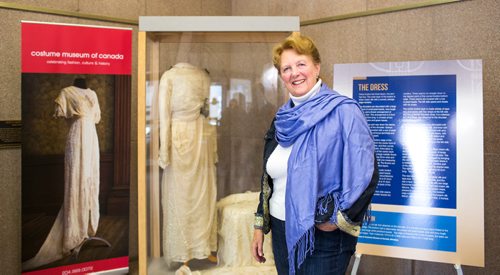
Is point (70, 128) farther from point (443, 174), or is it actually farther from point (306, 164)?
point (443, 174)

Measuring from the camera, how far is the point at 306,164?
1.34m

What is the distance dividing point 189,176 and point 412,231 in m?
1.38

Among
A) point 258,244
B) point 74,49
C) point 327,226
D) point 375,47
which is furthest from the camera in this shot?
point 375,47

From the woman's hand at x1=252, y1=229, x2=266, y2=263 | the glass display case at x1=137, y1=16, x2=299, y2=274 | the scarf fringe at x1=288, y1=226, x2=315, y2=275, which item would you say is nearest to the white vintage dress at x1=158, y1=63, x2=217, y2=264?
the glass display case at x1=137, y1=16, x2=299, y2=274

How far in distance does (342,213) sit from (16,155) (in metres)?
2.46

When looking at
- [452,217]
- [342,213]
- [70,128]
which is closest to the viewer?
[342,213]

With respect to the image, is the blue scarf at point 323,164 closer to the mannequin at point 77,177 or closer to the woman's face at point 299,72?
the woman's face at point 299,72

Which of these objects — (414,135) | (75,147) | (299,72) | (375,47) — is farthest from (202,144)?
(375,47)

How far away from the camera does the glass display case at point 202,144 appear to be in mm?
2398

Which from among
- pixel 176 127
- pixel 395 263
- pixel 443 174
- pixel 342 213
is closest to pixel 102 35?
pixel 176 127

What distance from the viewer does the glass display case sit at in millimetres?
2398

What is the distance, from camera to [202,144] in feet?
8.19

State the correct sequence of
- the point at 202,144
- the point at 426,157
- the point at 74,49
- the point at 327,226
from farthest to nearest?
the point at 74,49 → the point at 202,144 → the point at 426,157 → the point at 327,226

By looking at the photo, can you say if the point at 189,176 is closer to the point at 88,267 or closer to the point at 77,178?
the point at 77,178
